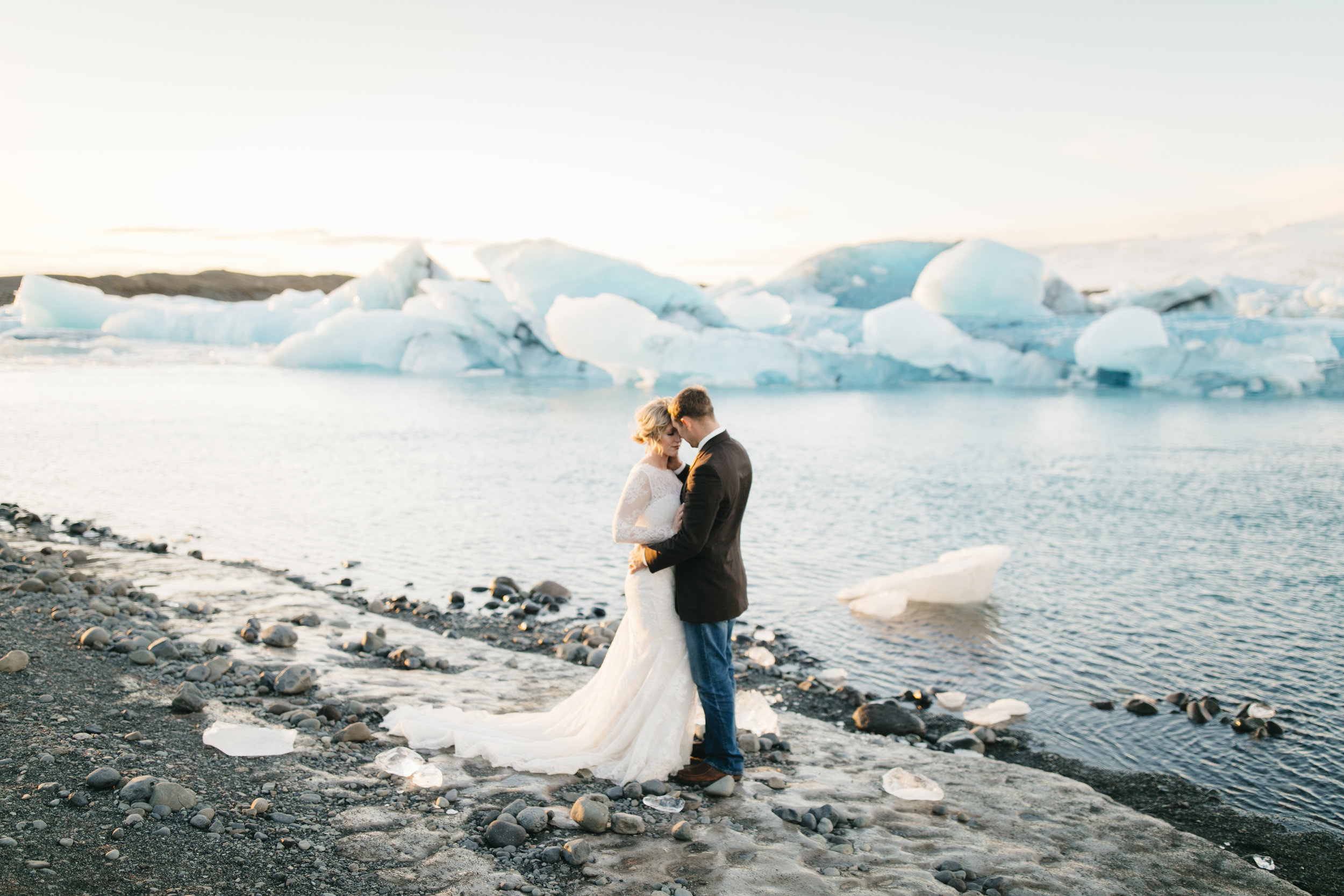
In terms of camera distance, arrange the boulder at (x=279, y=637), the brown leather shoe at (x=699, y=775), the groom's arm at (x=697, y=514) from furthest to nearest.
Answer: the boulder at (x=279, y=637) → the brown leather shoe at (x=699, y=775) → the groom's arm at (x=697, y=514)

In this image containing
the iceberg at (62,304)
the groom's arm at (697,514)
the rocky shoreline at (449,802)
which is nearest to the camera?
the rocky shoreline at (449,802)

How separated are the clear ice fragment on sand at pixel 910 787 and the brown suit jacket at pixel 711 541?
1.27 m

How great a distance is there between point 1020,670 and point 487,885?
16.9ft

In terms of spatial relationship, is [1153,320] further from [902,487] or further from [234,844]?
[234,844]

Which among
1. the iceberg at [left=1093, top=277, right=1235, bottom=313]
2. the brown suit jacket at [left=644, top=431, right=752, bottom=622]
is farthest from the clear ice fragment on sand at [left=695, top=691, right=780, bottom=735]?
the iceberg at [left=1093, top=277, right=1235, bottom=313]

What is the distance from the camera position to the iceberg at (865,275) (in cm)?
4894

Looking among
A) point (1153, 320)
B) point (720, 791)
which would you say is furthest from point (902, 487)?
point (1153, 320)

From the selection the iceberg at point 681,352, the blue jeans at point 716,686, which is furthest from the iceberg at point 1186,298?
the blue jeans at point 716,686

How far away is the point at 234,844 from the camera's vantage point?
306 centimetres

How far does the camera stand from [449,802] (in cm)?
358

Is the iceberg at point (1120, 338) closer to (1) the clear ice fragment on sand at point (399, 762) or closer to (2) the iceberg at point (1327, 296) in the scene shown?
(2) the iceberg at point (1327, 296)

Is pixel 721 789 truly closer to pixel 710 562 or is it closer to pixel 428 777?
pixel 710 562

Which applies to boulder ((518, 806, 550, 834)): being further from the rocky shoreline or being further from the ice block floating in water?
the ice block floating in water

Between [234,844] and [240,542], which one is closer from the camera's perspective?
[234,844]
